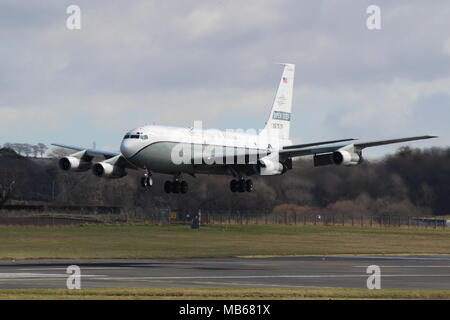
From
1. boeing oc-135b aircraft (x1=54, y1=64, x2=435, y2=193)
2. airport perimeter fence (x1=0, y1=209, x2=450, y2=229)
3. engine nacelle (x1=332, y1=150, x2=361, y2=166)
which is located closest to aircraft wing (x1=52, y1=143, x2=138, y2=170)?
boeing oc-135b aircraft (x1=54, y1=64, x2=435, y2=193)

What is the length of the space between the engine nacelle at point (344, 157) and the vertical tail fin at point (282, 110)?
11229 millimetres

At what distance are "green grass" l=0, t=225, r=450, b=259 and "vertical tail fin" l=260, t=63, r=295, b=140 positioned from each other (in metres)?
11.0

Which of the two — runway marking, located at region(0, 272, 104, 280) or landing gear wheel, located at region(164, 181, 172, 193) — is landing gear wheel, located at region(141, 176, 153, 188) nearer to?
landing gear wheel, located at region(164, 181, 172, 193)

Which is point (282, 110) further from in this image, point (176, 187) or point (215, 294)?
point (215, 294)

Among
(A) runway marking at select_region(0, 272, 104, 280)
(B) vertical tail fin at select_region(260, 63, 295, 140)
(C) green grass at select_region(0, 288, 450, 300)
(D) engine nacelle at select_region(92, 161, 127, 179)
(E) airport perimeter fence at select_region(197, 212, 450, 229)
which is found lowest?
(C) green grass at select_region(0, 288, 450, 300)

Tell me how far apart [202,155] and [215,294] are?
28.7m

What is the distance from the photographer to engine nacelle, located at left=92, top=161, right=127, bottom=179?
77500mm

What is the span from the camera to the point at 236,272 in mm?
63250

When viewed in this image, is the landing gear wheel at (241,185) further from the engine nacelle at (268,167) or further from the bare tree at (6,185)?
the bare tree at (6,185)

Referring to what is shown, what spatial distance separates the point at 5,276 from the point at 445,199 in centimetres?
6261

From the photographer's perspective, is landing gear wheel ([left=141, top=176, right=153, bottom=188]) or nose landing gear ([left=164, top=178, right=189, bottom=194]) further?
nose landing gear ([left=164, top=178, right=189, bottom=194])

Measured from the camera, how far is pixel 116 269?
6450cm
